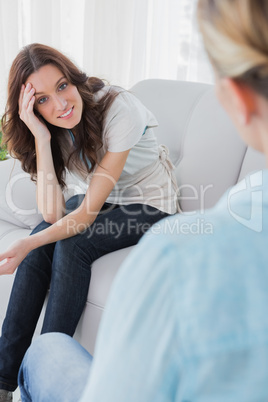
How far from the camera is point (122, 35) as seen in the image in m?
2.94

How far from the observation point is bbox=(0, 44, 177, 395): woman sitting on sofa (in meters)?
1.43

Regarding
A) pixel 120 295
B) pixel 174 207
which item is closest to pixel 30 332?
pixel 174 207

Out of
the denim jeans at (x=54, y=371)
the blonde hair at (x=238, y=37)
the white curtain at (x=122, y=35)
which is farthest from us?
the white curtain at (x=122, y=35)

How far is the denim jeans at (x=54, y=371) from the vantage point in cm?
73

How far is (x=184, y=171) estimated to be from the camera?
5.89 feet

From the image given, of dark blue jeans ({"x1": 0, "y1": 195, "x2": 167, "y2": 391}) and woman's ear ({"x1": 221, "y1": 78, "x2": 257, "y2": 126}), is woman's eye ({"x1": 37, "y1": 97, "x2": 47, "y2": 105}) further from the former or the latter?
woman's ear ({"x1": 221, "y1": 78, "x2": 257, "y2": 126})

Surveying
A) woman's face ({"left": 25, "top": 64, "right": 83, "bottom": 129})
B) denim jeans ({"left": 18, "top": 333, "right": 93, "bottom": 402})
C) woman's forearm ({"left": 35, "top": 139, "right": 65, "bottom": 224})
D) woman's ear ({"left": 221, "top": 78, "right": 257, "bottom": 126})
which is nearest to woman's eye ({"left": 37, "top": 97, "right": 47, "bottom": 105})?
woman's face ({"left": 25, "top": 64, "right": 83, "bottom": 129})

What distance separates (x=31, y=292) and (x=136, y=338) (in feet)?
3.60

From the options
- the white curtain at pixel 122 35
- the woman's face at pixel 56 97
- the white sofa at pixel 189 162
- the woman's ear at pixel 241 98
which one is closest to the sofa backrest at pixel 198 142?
the white sofa at pixel 189 162

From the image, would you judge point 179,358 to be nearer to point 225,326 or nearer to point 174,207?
point 225,326

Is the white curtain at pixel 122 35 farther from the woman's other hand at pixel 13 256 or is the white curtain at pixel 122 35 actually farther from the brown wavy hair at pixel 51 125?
the woman's other hand at pixel 13 256

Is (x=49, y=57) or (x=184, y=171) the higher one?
(x=49, y=57)

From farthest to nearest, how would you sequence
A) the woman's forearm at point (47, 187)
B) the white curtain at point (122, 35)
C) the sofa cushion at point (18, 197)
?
the white curtain at point (122, 35) → the sofa cushion at point (18, 197) → the woman's forearm at point (47, 187)

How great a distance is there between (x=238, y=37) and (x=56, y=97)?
1176 mm
